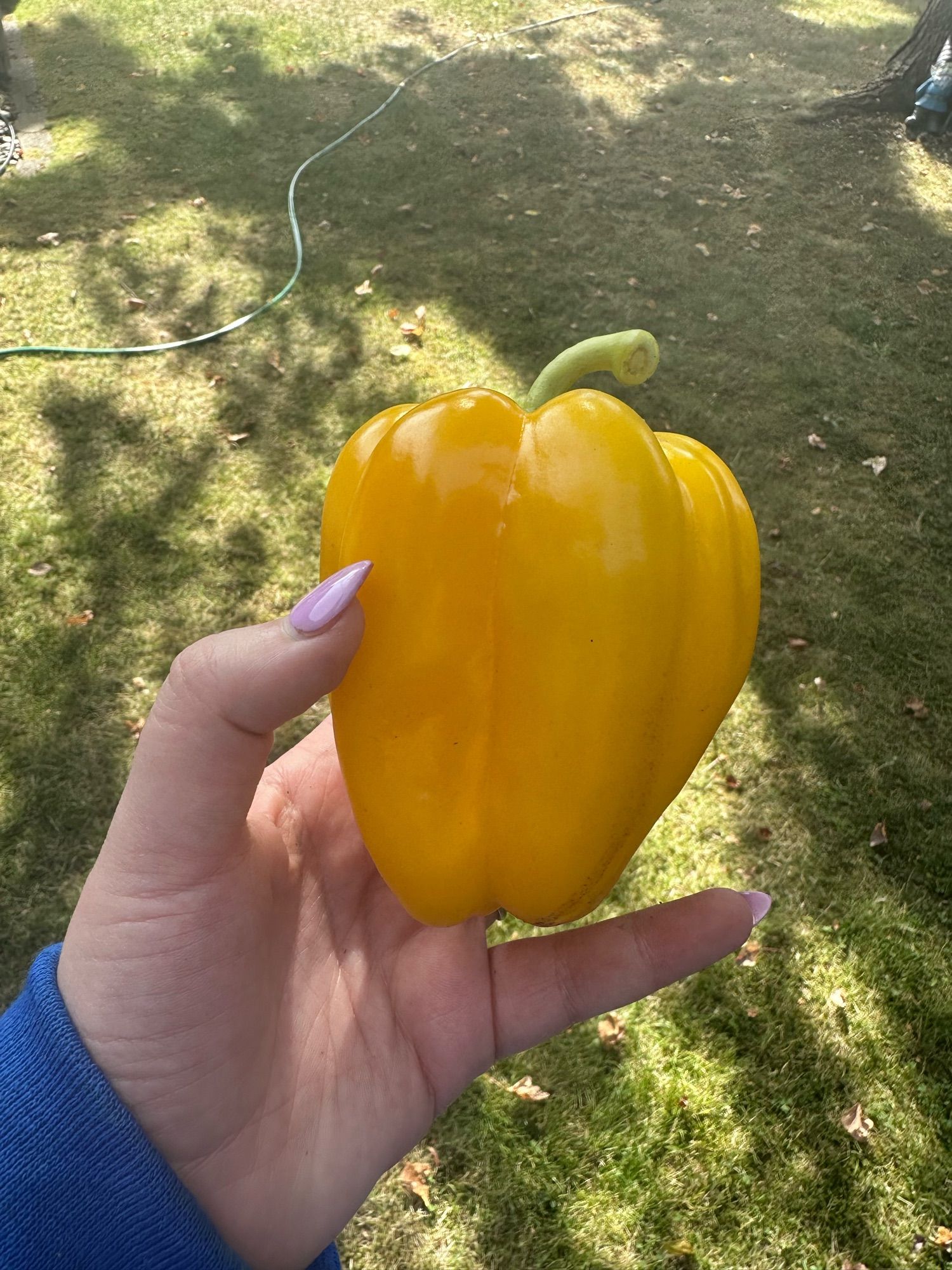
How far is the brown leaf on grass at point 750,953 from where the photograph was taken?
352 cm

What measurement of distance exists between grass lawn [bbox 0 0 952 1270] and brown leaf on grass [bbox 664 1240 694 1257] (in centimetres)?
2

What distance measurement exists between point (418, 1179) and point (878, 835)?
229 centimetres

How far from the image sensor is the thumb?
1642 mm

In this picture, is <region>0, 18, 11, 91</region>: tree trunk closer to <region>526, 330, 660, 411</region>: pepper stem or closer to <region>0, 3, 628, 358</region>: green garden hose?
<region>0, 3, 628, 358</region>: green garden hose

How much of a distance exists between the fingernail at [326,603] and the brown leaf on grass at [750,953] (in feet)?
8.48

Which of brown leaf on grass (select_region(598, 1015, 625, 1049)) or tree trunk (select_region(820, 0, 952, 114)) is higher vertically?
tree trunk (select_region(820, 0, 952, 114))

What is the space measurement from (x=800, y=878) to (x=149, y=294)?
18.2 ft

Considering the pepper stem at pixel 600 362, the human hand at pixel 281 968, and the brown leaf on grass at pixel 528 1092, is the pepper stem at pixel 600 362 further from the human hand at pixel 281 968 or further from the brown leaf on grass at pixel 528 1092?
the brown leaf on grass at pixel 528 1092

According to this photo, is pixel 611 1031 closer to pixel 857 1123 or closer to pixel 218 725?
pixel 857 1123

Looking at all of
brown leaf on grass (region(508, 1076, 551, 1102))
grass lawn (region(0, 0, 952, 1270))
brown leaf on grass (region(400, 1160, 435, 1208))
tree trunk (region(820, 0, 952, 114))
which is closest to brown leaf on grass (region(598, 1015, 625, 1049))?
grass lawn (region(0, 0, 952, 1270))

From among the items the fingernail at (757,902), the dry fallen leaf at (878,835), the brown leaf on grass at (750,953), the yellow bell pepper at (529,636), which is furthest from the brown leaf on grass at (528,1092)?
the dry fallen leaf at (878,835)

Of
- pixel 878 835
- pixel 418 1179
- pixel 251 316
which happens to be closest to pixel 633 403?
pixel 251 316

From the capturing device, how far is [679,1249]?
2920mm

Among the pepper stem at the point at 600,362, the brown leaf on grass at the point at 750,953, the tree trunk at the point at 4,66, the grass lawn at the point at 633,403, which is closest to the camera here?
the pepper stem at the point at 600,362
